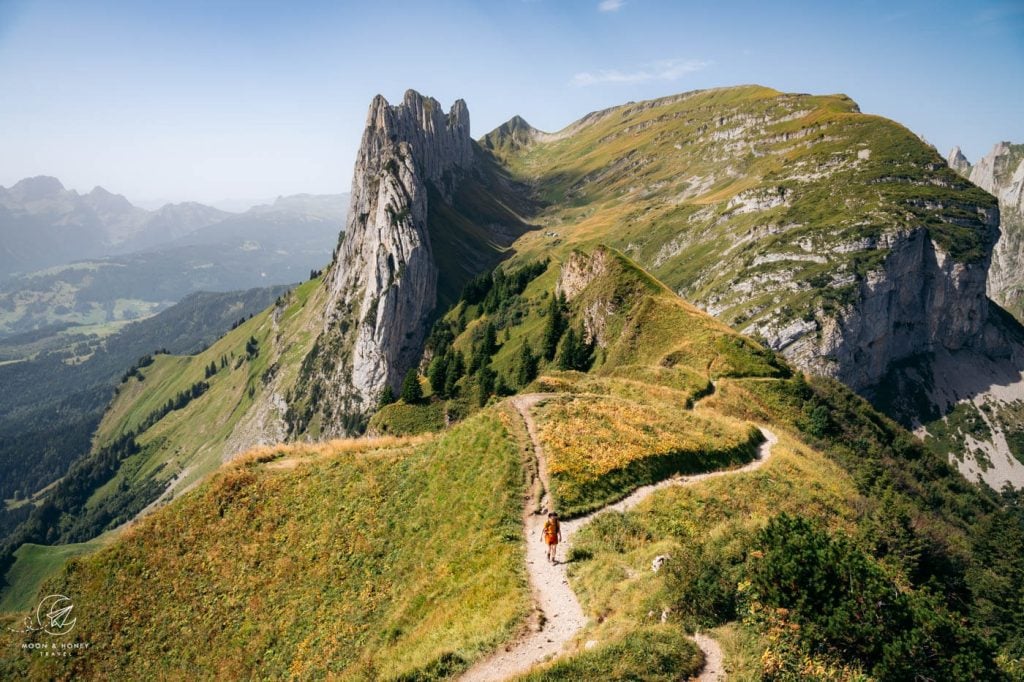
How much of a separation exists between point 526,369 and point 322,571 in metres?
72.2

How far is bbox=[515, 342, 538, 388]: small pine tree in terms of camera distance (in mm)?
101688

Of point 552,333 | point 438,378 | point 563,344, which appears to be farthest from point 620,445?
point 438,378

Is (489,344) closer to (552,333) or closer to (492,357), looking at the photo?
(492,357)

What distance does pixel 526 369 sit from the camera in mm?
102312

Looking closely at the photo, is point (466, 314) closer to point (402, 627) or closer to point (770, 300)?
point (770, 300)

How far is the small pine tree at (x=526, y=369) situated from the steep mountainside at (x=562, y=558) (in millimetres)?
44284

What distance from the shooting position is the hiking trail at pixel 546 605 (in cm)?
1828

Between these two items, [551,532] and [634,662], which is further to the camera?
[551,532]

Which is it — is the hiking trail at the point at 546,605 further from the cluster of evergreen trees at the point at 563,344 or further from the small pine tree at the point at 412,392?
the small pine tree at the point at 412,392

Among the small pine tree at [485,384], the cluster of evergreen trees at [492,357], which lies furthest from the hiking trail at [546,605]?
the small pine tree at [485,384]

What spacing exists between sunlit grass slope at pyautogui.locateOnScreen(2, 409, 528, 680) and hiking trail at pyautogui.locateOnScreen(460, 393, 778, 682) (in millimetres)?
785

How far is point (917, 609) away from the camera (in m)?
16.3

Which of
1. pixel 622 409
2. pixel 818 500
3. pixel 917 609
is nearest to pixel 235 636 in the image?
pixel 622 409

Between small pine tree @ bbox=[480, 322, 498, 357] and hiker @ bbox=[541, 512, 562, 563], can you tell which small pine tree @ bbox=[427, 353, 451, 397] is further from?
hiker @ bbox=[541, 512, 562, 563]
